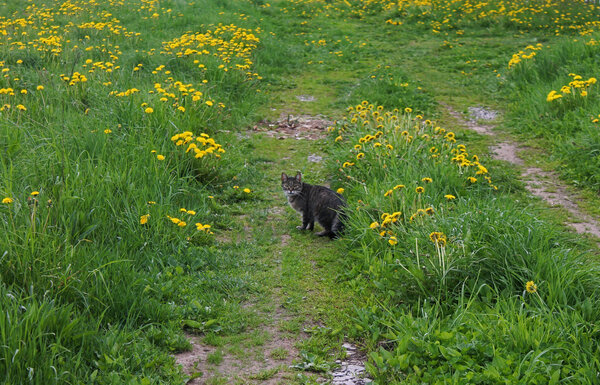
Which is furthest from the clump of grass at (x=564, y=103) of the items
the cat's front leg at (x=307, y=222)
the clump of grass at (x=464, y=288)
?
the cat's front leg at (x=307, y=222)

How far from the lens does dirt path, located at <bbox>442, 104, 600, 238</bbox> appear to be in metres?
5.75

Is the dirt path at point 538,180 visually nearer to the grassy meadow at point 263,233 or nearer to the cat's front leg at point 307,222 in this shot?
the grassy meadow at point 263,233

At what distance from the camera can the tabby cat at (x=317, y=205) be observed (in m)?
5.51

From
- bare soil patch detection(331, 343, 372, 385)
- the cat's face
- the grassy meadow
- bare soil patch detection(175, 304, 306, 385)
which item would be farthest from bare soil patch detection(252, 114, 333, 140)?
bare soil patch detection(331, 343, 372, 385)

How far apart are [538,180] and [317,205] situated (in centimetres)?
326

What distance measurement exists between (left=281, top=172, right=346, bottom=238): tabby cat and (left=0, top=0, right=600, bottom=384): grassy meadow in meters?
0.16

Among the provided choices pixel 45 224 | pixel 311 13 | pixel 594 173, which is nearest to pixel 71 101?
pixel 45 224

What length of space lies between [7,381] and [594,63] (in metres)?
10.3

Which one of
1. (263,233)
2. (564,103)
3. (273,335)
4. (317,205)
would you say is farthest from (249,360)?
(564,103)

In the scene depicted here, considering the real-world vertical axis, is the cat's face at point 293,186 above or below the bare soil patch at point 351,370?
above

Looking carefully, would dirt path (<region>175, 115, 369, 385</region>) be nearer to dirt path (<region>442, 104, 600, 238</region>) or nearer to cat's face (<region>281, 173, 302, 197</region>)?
cat's face (<region>281, 173, 302, 197</region>)

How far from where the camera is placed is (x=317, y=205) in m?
5.63

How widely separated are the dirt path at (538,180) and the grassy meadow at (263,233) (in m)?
0.21

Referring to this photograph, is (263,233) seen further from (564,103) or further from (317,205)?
(564,103)
